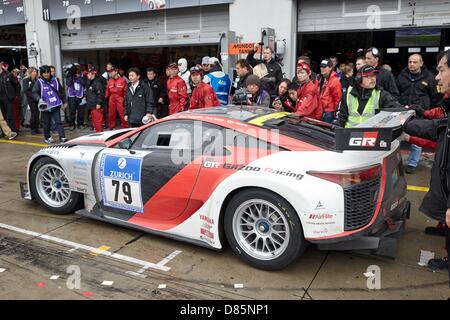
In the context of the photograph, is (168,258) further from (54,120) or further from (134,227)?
(54,120)

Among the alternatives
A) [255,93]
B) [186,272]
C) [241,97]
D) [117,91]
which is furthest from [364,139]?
[117,91]

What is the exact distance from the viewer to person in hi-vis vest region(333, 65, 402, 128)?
193 inches

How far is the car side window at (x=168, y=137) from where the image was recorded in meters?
3.89

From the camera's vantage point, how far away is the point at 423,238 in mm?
4160

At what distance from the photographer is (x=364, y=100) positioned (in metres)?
5.03

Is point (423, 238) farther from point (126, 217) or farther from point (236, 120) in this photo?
point (126, 217)

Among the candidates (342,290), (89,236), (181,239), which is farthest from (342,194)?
(89,236)

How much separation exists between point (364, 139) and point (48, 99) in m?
A: 8.16

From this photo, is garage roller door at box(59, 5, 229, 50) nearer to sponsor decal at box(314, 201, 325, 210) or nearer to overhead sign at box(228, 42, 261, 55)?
overhead sign at box(228, 42, 261, 55)

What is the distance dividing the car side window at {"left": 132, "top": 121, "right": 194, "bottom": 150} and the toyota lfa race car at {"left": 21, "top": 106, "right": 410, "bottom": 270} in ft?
0.04

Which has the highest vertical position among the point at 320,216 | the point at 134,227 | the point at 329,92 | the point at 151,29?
the point at 151,29

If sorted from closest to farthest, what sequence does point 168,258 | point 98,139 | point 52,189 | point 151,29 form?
1. point 168,258
2. point 98,139
3. point 52,189
4. point 151,29

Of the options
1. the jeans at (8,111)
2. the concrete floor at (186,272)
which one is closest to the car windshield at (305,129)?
the concrete floor at (186,272)

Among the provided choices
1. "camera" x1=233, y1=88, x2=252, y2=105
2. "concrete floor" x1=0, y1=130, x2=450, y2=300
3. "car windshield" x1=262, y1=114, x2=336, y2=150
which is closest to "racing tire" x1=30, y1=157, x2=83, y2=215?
"concrete floor" x1=0, y1=130, x2=450, y2=300
